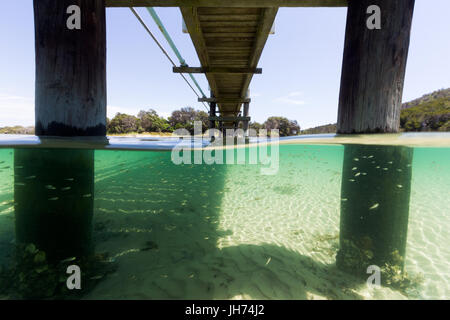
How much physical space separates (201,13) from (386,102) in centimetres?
412

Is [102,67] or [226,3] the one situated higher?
[226,3]

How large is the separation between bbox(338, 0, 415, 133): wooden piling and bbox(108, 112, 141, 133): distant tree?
5002cm

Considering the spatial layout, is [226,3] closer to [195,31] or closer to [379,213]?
[195,31]

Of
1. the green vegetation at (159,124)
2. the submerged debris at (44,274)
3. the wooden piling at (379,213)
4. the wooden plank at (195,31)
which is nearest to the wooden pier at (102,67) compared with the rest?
the wooden plank at (195,31)

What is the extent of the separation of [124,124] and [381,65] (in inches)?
2133

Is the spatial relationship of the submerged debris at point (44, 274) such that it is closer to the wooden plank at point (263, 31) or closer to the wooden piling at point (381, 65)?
the wooden piling at point (381, 65)

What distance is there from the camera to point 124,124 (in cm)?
4925

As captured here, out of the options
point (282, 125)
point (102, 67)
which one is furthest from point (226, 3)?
point (282, 125)

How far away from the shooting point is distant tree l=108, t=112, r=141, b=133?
154 feet

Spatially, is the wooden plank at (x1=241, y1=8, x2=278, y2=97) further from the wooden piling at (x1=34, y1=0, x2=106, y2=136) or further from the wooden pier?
the wooden piling at (x1=34, y1=0, x2=106, y2=136)

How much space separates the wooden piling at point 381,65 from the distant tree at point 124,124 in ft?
164

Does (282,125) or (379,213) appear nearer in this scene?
(379,213)

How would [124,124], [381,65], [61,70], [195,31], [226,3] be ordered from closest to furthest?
[381,65] → [61,70] → [226,3] → [195,31] → [124,124]

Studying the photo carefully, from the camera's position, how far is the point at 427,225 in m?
7.14
